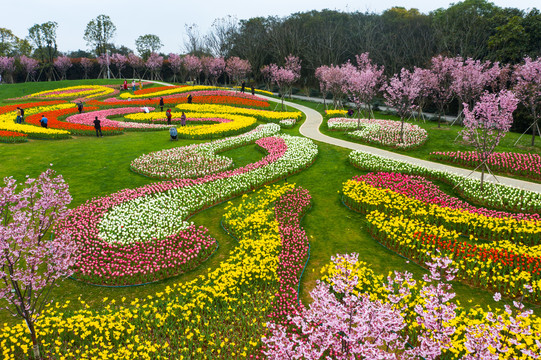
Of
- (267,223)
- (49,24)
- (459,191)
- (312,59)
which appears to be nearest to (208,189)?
(267,223)

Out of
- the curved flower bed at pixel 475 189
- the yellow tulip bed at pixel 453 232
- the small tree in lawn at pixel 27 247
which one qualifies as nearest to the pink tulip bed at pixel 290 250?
the yellow tulip bed at pixel 453 232

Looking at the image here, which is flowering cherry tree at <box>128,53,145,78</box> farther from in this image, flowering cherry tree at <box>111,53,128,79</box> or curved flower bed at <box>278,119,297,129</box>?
curved flower bed at <box>278,119,297,129</box>

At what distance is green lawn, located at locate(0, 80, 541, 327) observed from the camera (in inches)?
384

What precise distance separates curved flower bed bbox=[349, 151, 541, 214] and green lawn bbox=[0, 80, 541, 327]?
168 centimetres

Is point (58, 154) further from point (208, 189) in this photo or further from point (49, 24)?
point (49, 24)

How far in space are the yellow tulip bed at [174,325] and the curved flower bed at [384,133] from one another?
17697mm

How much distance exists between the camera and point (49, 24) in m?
76.9

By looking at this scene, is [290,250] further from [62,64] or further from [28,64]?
[28,64]

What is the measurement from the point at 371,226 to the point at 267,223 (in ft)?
14.0

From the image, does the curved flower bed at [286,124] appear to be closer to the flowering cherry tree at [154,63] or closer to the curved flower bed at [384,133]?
the curved flower bed at [384,133]

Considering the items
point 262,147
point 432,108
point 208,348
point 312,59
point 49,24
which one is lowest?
point 208,348

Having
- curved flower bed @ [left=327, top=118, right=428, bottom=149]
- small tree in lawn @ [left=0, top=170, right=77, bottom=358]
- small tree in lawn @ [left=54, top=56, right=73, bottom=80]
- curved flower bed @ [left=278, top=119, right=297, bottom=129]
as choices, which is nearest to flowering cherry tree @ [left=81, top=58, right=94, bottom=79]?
small tree in lawn @ [left=54, top=56, right=73, bottom=80]

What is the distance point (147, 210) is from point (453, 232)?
40.8 feet

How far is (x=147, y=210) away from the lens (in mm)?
13961
